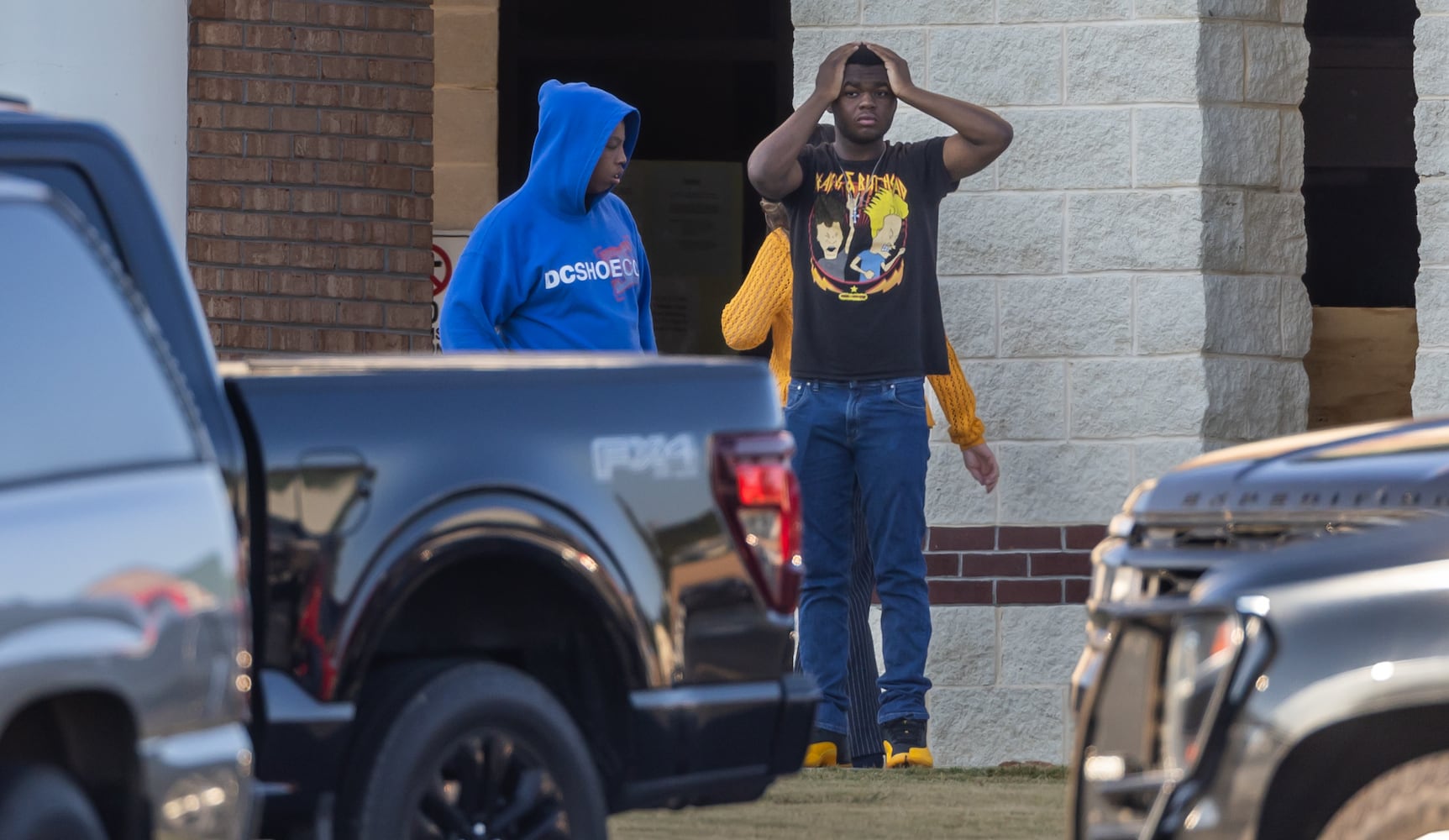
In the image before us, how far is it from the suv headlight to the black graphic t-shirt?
4411 mm

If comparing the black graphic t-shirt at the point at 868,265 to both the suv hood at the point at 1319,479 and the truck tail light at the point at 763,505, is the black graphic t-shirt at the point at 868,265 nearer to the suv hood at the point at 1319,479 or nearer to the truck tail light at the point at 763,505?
the truck tail light at the point at 763,505

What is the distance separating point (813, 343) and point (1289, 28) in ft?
8.89

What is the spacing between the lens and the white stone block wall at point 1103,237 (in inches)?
398

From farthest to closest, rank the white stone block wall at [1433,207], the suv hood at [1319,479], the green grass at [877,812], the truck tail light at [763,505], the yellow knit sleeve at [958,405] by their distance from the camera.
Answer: the white stone block wall at [1433,207] → the yellow knit sleeve at [958,405] → the green grass at [877,812] → the truck tail light at [763,505] → the suv hood at [1319,479]

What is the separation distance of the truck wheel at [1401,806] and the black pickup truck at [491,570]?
1544 mm

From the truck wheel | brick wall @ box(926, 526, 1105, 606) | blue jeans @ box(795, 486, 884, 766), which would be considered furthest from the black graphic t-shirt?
the truck wheel

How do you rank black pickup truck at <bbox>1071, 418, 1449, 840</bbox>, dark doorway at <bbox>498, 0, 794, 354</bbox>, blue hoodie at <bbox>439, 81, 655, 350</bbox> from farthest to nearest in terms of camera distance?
dark doorway at <bbox>498, 0, 794, 354</bbox> → blue hoodie at <bbox>439, 81, 655, 350</bbox> → black pickup truck at <bbox>1071, 418, 1449, 840</bbox>

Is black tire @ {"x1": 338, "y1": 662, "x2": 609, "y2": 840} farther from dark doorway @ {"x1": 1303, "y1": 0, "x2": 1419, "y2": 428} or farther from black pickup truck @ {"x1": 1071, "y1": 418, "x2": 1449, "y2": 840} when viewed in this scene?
dark doorway @ {"x1": 1303, "y1": 0, "x2": 1419, "y2": 428}

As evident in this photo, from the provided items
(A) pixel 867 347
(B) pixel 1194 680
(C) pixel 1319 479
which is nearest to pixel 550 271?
(A) pixel 867 347

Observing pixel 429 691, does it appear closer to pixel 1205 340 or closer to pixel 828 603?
pixel 828 603

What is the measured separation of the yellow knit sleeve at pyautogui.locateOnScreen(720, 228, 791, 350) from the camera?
9.26m

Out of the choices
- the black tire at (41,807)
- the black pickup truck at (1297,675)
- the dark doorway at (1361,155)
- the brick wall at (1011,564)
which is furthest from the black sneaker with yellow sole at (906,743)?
the black tire at (41,807)

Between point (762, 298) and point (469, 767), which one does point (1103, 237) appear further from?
point (469, 767)

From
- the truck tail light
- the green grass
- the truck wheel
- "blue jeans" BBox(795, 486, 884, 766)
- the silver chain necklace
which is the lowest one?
the green grass
